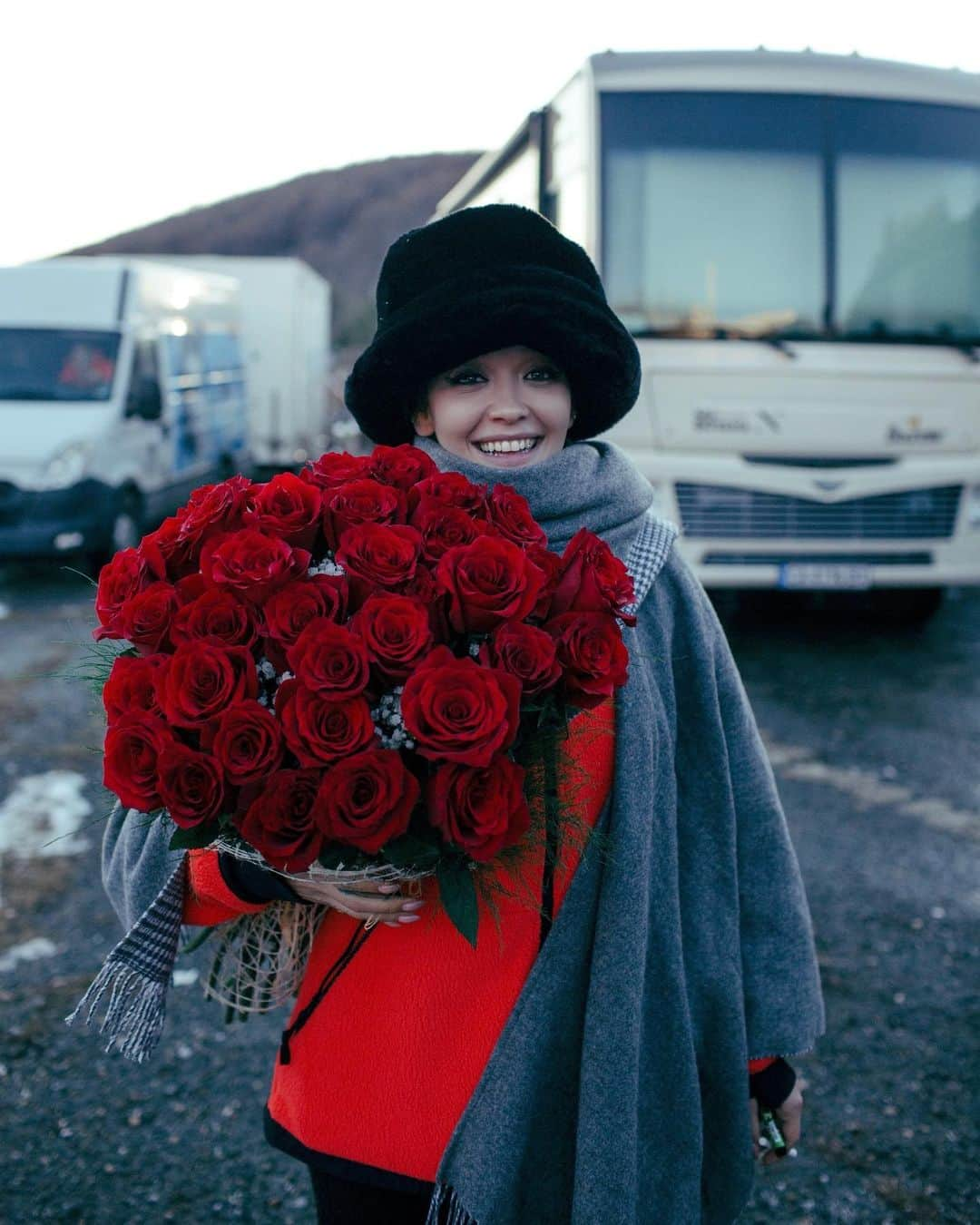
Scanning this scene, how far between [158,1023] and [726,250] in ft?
19.8

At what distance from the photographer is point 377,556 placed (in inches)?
52.7

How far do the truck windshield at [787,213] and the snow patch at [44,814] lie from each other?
390 centimetres

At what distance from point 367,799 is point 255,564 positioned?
29 cm

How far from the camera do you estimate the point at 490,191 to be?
9.66m

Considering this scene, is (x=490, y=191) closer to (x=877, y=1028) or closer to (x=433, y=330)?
(x=877, y=1028)

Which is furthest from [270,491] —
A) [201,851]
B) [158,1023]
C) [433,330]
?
[158,1023]

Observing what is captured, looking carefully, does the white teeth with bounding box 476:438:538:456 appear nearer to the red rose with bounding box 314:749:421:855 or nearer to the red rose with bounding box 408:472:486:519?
the red rose with bounding box 408:472:486:519

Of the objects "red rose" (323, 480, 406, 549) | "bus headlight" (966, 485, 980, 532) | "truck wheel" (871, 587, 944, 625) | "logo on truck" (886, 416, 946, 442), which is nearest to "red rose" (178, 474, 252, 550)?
"red rose" (323, 480, 406, 549)

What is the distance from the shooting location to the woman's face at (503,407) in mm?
1788

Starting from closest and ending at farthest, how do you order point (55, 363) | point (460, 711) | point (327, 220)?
point (460, 711)
point (55, 363)
point (327, 220)

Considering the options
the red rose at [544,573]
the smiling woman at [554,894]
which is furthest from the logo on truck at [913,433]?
the red rose at [544,573]

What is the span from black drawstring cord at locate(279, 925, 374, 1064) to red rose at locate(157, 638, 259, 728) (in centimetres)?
52

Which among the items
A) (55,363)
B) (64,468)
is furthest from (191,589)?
(55,363)

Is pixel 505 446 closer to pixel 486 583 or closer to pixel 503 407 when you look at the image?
pixel 503 407
